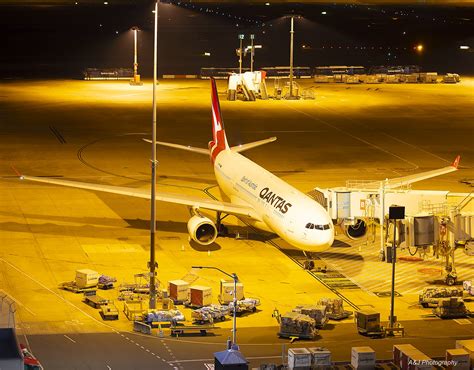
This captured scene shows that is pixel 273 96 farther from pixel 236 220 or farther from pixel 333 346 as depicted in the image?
pixel 333 346

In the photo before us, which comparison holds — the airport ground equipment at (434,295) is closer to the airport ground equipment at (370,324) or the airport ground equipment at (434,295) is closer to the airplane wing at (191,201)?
the airport ground equipment at (370,324)

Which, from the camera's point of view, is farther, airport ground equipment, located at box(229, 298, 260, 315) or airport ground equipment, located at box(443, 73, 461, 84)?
airport ground equipment, located at box(443, 73, 461, 84)

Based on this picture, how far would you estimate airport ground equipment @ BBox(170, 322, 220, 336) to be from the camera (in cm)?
4312

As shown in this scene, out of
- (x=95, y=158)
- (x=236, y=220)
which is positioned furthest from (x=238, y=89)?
(x=236, y=220)

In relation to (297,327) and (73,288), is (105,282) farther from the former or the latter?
(297,327)

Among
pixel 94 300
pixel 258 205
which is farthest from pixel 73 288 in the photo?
pixel 258 205

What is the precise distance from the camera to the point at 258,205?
55062 mm

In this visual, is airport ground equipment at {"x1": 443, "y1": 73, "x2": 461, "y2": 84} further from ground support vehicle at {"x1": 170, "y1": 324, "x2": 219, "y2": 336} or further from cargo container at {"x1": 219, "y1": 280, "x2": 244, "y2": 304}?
ground support vehicle at {"x1": 170, "y1": 324, "x2": 219, "y2": 336}

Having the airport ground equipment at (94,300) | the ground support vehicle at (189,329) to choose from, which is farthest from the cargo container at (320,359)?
the airport ground equipment at (94,300)

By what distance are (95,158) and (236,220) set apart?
76.6ft

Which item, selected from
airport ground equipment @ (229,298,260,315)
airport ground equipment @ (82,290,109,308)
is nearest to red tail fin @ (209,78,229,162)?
airport ground equipment @ (82,290,109,308)

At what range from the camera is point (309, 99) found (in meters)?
126

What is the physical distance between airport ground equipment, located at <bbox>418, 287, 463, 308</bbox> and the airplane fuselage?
17.7 ft

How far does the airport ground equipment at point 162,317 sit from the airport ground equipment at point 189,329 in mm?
354
